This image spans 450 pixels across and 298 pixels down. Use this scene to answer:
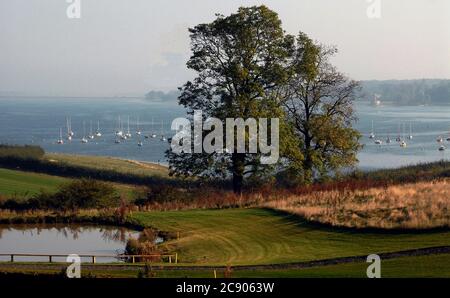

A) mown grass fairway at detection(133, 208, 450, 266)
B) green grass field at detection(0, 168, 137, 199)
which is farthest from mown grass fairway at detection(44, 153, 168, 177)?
mown grass fairway at detection(133, 208, 450, 266)

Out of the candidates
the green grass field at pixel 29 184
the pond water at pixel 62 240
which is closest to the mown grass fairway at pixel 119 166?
the green grass field at pixel 29 184

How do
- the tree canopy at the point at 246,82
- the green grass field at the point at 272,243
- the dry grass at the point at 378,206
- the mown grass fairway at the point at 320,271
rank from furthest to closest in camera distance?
the tree canopy at the point at 246,82, the dry grass at the point at 378,206, the green grass field at the point at 272,243, the mown grass fairway at the point at 320,271

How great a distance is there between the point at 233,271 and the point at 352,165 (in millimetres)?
23378

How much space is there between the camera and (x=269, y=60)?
39.9 m

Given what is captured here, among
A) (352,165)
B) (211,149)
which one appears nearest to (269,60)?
(211,149)

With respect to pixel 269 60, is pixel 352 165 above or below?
below

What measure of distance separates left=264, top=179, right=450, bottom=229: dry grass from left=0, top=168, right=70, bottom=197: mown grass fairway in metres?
21.3

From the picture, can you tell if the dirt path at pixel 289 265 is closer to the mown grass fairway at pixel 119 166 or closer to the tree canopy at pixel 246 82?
the tree canopy at pixel 246 82

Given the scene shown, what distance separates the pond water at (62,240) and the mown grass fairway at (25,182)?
14133mm

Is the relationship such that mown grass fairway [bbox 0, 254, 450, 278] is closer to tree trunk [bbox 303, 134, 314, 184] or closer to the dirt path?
the dirt path

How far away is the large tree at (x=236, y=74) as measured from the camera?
39.2m

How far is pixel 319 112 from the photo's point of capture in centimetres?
4541

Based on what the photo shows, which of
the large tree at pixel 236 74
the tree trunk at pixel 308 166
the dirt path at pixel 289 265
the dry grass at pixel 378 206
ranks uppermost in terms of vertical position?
the large tree at pixel 236 74
